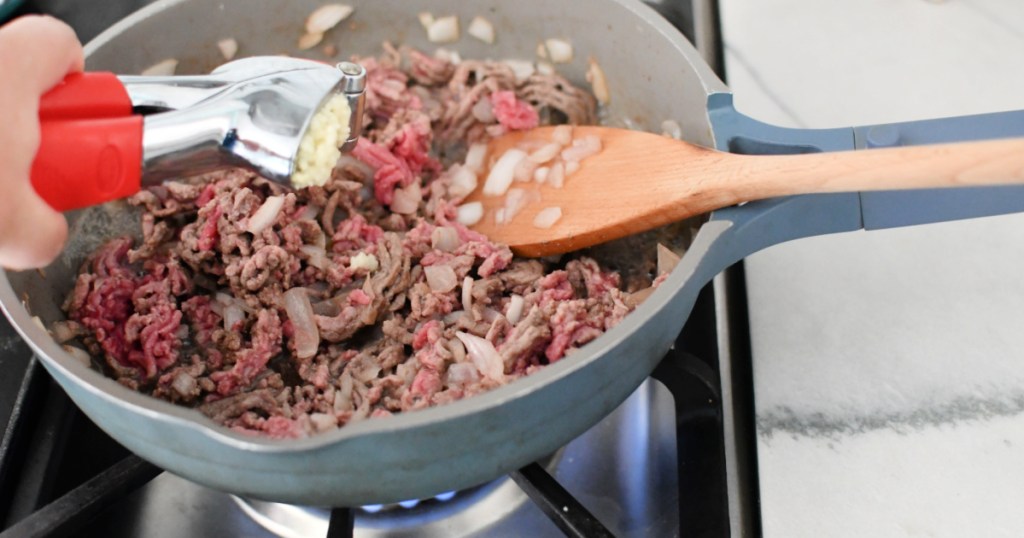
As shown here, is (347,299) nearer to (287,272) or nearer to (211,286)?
(287,272)

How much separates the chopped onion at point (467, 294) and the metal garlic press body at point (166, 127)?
400 millimetres

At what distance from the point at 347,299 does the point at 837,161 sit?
2.44 feet

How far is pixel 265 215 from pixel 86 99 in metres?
0.44

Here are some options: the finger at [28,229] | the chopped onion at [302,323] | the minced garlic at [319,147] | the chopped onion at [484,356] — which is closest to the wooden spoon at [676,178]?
the chopped onion at [484,356]

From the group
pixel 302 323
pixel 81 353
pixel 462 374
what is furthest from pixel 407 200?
pixel 81 353

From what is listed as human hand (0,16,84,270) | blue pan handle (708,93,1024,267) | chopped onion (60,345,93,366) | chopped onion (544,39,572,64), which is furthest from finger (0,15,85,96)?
chopped onion (544,39,572,64)

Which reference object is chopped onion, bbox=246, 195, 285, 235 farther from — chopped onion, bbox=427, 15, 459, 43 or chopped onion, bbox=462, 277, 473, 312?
chopped onion, bbox=427, 15, 459, 43

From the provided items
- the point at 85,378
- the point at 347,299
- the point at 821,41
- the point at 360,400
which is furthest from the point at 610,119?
the point at 85,378

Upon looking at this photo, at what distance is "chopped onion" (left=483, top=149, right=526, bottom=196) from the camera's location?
1589mm

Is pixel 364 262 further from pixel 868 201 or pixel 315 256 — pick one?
pixel 868 201

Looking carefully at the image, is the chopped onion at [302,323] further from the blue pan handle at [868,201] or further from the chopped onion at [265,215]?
the blue pan handle at [868,201]

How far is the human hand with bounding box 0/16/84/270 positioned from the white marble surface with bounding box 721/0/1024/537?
2.88 feet

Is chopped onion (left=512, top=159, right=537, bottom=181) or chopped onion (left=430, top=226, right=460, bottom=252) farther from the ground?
chopped onion (left=512, top=159, right=537, bottom=181)

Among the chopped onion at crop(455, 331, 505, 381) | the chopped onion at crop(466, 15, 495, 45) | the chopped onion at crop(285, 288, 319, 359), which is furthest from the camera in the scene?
the chopped onion at crop(466, 15, 495, 45)
